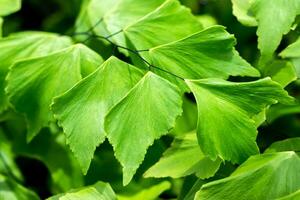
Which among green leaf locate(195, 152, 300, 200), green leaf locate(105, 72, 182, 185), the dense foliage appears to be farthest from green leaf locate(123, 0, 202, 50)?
green leaf locate(195, 152, 300, 200)

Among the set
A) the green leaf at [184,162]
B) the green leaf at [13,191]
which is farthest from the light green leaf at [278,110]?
the green leaf at [13,191]

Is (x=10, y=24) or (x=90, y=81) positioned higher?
(x=90, y=81)

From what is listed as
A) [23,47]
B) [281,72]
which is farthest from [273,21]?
[23,47]

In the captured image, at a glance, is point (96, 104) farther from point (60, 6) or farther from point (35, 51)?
point (60, 6)

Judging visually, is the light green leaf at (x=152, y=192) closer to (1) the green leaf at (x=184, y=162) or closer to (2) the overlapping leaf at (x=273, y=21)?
(1) the green leaf at (x=184, y=162)

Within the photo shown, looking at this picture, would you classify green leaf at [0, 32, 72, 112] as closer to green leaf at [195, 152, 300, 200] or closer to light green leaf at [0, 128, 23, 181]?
light green leaf at [0, 128, 23, 181]

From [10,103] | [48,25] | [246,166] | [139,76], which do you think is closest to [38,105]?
[10,103]
